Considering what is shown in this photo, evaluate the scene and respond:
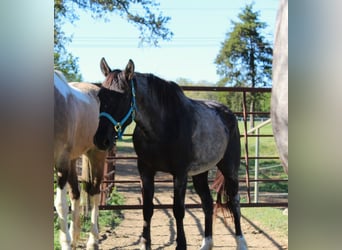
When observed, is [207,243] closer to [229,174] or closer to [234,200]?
[234,200]

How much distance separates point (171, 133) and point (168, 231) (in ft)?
1.61

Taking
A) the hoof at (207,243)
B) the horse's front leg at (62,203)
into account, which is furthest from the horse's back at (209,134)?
the horse's front leg at (62,203)

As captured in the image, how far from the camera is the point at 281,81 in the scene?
0.74 meters

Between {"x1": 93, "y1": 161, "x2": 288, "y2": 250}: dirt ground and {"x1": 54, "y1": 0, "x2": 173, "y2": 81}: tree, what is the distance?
0.72m

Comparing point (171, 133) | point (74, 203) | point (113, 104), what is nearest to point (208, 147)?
point (171, 133)

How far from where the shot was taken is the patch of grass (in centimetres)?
178

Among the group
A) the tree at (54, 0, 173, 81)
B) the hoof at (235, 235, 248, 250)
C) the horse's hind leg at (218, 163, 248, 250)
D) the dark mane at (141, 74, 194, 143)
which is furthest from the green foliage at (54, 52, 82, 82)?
the hoof at (235, 235, 248, 250)

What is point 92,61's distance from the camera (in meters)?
1.47

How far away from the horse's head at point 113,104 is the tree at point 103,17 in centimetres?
14

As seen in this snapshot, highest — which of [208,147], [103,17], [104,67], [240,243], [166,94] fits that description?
[103,17]
